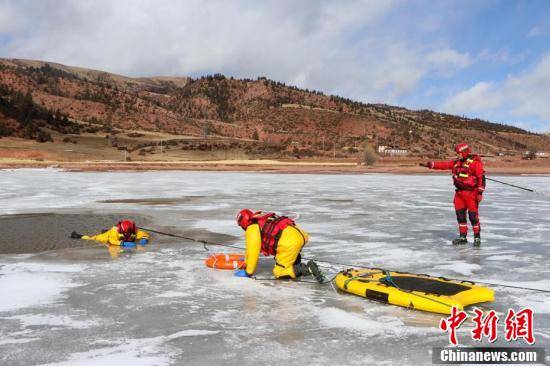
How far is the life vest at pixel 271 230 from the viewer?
259 inches

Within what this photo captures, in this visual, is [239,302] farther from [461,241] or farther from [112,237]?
[461,241]

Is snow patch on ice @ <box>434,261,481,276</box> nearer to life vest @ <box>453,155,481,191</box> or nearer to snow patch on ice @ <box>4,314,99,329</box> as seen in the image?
life vest @ <box>453,155,481,191</box>

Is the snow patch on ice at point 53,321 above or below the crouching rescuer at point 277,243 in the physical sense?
below

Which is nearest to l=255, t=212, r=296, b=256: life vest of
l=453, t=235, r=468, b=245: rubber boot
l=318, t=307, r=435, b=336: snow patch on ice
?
l=318, t=307, r=435, b=336: snow patch on ice

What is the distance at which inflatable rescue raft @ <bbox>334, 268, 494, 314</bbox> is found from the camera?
17.1ft

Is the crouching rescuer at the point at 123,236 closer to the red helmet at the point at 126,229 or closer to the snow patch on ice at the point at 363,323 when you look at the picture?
the red helmet at the point at 126,229

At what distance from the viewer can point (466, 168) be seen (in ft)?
29.7

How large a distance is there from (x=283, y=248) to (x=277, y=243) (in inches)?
4.3

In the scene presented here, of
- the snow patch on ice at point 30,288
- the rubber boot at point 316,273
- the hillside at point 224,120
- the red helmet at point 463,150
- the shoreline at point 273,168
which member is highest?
the hillside at point 224,120

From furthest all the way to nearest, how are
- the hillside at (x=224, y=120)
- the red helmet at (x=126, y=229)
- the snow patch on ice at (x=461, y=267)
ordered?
the hillside at (x=224, y=120)
the red helmet at (x=126, y=229)
the snow patch on ice at (x=461, y=267)

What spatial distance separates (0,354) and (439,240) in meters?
7.30

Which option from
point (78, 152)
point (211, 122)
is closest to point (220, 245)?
point (78, 152)

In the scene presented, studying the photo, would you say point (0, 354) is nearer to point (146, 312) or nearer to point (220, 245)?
point (146, 312)

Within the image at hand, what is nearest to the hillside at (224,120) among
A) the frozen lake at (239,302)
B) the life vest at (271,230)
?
the frozen lake at (239,302)
